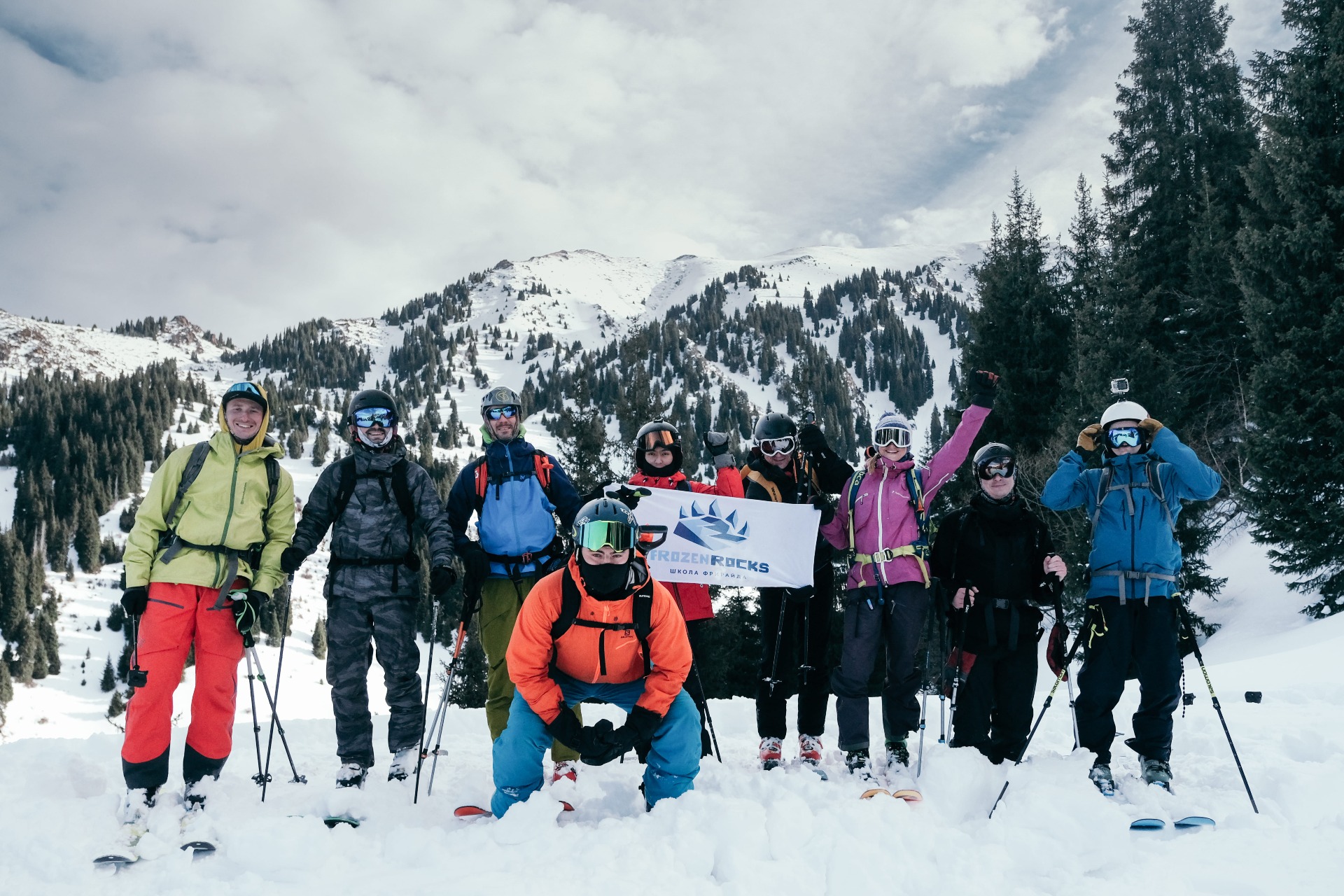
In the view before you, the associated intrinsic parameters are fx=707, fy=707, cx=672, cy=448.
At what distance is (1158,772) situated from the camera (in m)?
4.89

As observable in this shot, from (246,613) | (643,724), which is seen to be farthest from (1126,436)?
(246,613)

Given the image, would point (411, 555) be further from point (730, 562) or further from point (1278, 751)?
point (1278, 751)

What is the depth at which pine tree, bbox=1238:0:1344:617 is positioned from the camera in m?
12.9

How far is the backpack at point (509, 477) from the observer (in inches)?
228

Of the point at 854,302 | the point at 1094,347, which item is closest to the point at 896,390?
the point at 854,302

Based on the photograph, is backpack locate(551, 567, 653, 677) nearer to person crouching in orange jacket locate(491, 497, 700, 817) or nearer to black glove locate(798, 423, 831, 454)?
person crouching in orange jacket locate(491, 497, 700, 817)

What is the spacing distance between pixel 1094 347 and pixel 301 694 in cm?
7304

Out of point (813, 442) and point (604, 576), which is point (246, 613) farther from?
point (813, 442)

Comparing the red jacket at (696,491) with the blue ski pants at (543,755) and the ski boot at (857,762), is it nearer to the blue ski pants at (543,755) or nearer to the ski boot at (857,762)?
the ski boot at (857,762)

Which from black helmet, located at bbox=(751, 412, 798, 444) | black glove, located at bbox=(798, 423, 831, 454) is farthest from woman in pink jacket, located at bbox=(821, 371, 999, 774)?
black helmet, located at bbox=(751, 412, 798, 444)

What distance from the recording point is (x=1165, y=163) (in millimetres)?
24719

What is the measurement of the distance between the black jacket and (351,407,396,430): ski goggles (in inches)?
178

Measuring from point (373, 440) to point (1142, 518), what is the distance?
229 inches

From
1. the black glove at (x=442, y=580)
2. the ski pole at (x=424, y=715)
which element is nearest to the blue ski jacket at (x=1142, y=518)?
the black glove at (x=442, y=580)
